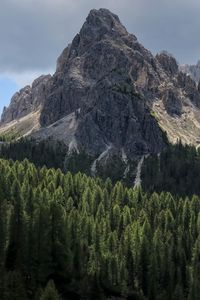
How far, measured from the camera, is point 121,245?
137375 millimetres

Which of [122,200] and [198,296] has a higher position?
[122,200]

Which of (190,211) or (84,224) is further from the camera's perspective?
(190,211)

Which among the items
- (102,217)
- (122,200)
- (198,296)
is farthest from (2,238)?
(122,200)

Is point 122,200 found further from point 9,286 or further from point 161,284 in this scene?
point 9,286

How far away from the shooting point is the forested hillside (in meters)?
86.6

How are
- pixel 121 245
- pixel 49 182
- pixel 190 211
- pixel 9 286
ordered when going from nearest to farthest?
pixel 9 286
pixel 121 245
pixel 190 211
pixel 49 182

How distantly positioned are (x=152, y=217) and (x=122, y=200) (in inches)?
750

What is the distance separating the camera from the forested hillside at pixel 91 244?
86562 millimetres

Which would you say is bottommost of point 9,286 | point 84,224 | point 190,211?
point 9,286

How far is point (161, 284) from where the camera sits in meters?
124

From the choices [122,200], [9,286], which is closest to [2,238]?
[9,286]

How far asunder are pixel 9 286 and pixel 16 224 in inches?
1178

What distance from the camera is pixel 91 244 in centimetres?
13462

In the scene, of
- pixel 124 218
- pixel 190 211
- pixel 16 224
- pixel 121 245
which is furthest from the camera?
pixel 190 211
